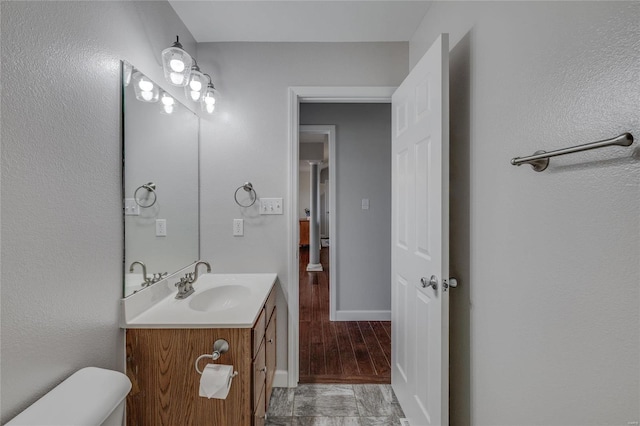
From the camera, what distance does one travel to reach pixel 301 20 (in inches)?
71.8

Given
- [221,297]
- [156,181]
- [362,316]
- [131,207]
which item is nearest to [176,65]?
[156,181]

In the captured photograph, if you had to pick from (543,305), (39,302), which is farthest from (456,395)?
(39,302)

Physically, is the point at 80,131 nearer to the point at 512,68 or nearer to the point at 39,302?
the point at 39,302

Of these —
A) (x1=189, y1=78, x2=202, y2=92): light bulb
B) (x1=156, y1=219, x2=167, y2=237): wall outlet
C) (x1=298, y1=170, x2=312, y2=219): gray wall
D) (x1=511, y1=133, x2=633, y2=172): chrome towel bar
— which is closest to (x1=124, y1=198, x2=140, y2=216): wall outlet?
(x1=156, y1=219, x2=167, y2=237): wall outlet

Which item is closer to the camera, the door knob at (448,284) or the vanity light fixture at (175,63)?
the door knob at (448,284)

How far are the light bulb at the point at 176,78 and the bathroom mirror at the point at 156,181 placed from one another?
4.2 inches

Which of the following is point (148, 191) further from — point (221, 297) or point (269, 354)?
point (269, 354)

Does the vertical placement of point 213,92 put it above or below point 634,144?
above

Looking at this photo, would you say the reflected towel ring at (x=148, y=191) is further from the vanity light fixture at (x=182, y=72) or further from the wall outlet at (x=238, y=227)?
the wall outlet at (x=238, y=227)

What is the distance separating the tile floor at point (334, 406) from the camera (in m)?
1.73

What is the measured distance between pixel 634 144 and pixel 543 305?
49 cm

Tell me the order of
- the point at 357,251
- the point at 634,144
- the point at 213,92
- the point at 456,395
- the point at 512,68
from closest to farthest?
the point at 634,144, the point at 512,68, the point at 456,395, the point at 213,92, the point at 357,251

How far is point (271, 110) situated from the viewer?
2055mm

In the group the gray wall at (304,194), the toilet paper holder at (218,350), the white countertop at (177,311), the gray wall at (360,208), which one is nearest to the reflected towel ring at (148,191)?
the white countertop at (177,311)
